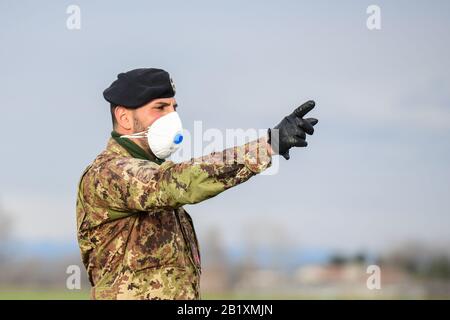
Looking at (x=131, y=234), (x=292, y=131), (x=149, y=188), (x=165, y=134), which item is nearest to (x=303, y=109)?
(x=292, y=131)

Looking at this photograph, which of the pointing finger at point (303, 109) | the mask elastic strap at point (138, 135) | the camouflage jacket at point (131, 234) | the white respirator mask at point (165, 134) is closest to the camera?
the pointing finger at point (303, 109)

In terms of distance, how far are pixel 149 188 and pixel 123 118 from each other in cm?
112

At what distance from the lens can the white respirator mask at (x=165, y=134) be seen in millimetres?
6324

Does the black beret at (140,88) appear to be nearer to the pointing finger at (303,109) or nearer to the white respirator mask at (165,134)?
the white respirator mask at (165,134)

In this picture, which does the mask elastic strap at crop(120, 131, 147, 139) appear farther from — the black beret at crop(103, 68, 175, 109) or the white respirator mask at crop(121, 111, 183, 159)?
the black beret at crop(103, 68, 175, 109)

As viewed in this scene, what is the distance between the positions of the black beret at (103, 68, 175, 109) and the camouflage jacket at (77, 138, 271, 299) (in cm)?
35

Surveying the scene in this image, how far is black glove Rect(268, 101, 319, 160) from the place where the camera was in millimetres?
5320

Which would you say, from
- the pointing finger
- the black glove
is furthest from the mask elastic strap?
the pointing finger

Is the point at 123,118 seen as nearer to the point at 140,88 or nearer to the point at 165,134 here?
the point at 140,88

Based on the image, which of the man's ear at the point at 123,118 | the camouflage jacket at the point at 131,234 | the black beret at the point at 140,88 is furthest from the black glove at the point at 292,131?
the man's ear at the point at 123,118

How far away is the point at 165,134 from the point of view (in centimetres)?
634
